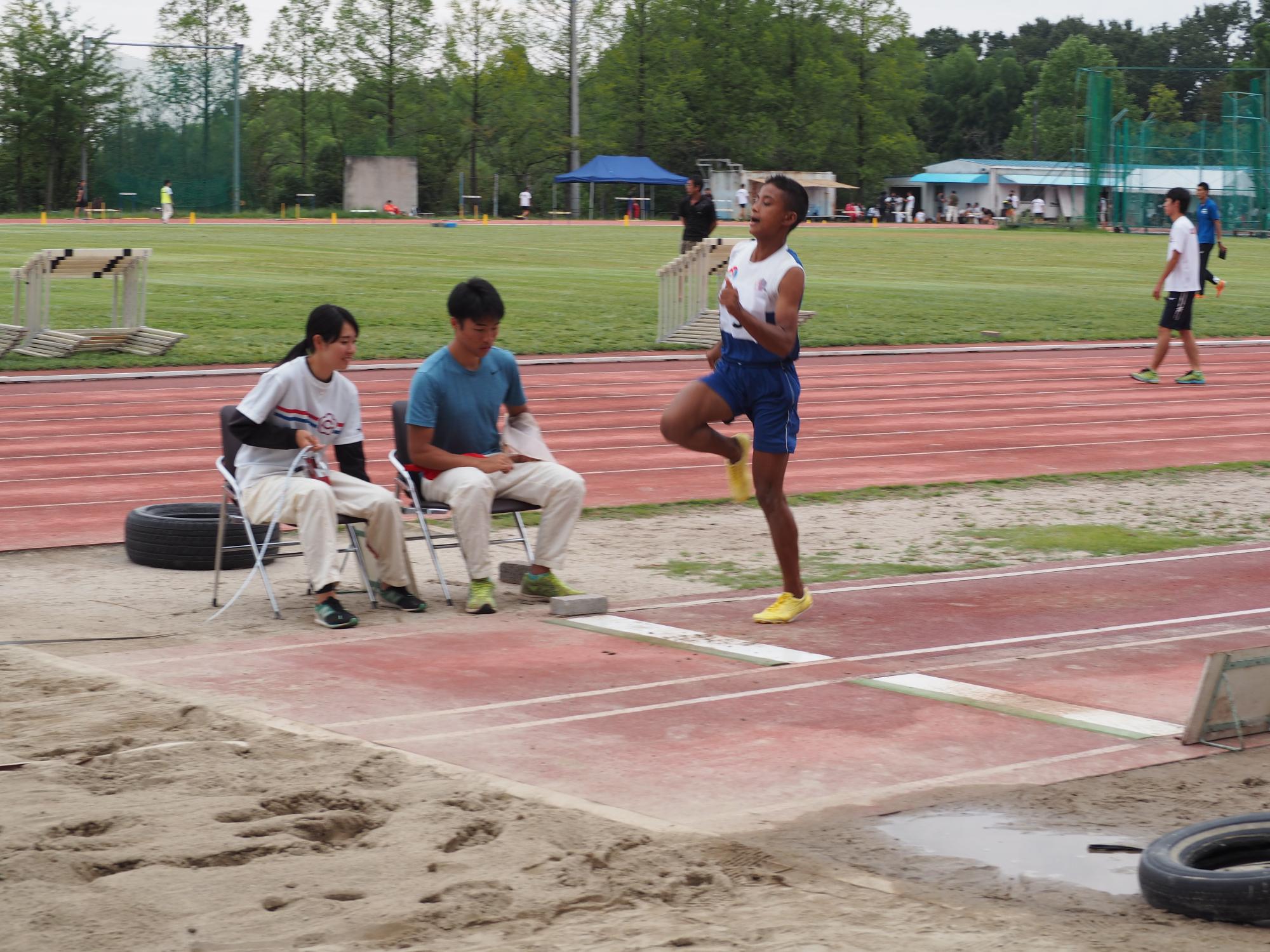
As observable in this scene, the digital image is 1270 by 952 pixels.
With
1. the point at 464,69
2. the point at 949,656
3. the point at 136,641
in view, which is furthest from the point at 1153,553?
the point at 464,69

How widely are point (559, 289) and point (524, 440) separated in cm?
2069

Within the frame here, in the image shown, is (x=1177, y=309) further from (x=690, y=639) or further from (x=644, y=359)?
(x=690, y=639)

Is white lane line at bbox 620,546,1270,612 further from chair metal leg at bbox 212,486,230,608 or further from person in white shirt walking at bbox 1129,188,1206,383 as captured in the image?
person in white shirt walking at bbox 1129,188,1206,383

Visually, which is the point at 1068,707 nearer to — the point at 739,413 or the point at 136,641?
the point at 739,413

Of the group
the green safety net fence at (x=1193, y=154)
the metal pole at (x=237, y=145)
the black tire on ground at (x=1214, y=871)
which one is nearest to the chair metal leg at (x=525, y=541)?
the black tire on ground at (x=1214, y=871)

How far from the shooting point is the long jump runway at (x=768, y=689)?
5.01m

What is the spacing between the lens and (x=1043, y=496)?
35.2 ft

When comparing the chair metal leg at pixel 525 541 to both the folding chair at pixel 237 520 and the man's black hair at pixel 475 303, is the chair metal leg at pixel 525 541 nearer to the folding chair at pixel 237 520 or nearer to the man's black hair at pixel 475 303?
the folding chair at pixel 237 520

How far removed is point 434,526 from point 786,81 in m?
96.7

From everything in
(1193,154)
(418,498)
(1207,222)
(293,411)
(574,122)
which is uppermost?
(574,122)

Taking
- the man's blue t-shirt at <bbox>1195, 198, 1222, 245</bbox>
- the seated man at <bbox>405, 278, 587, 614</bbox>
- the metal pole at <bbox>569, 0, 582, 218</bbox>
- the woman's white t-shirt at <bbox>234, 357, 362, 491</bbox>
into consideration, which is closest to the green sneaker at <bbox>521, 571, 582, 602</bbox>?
the seated man at <bbox>405, 278, 587, 614</bbox>

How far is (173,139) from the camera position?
64.6 meters

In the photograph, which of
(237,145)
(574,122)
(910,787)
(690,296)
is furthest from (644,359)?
(574,122)

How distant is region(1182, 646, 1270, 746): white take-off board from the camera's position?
5.30m
